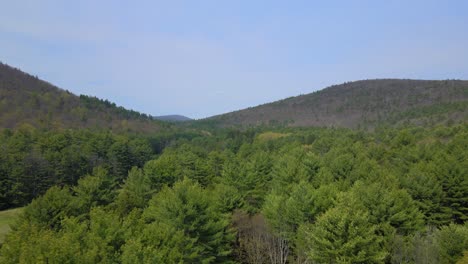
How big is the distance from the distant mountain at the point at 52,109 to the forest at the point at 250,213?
185 feet

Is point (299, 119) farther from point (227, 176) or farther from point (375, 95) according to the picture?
point (227, 176)

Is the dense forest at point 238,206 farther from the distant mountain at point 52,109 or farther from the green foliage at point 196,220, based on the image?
the distant mountain at point 52,109

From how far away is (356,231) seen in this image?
62.2 feet

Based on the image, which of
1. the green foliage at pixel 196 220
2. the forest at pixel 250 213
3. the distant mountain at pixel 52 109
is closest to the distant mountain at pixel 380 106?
the distant mountain at pixel 52 109

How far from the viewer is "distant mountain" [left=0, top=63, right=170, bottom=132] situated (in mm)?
99812

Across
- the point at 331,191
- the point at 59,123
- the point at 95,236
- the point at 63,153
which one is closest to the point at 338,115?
the point at 59,123

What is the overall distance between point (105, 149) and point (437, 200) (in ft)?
174

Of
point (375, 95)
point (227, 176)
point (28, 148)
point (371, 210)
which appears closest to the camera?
point (371, 210)

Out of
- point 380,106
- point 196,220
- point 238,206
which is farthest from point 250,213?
point 380,106

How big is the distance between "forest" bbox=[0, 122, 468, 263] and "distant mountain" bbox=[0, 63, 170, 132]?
56.5m

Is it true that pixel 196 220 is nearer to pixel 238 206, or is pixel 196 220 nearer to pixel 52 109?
pixel 238 206

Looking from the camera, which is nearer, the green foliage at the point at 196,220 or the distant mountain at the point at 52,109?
the green foliage at the point at 196,220

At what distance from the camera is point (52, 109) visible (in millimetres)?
112438

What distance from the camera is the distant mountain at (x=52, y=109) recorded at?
99812mm
